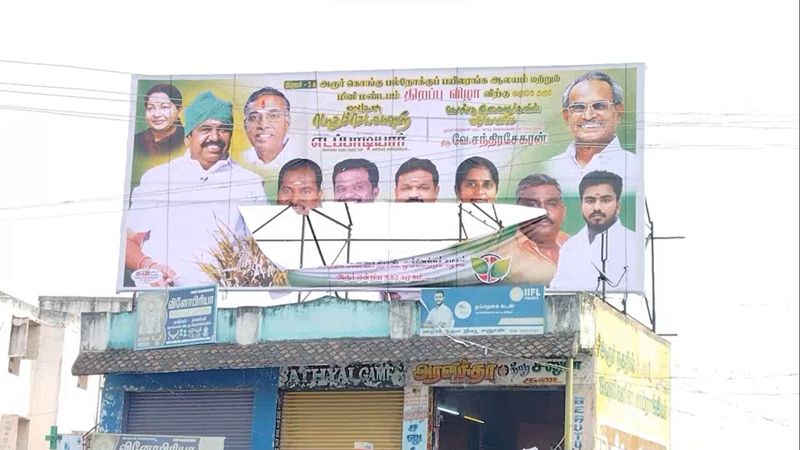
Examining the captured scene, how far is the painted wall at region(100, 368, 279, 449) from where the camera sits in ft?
82.6

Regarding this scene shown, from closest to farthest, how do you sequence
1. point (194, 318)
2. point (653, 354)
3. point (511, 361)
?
point (511, 361) < point (194, 318) < point (653, 354)

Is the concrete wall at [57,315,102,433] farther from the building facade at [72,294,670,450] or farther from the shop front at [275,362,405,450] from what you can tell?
the shop front at [275,362,405,450]

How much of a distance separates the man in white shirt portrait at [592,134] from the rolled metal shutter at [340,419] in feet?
17.9

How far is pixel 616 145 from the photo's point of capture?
85.7 feet

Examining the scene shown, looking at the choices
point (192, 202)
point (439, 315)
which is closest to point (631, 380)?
point (439, 315)

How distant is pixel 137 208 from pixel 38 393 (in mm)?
8301

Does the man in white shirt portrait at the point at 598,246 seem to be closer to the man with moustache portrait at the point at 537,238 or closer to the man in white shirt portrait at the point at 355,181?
the man with moustache portrait at the point at 537,238

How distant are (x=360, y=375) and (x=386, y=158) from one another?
15.1ft

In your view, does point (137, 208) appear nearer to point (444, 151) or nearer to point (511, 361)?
point (444, 151)

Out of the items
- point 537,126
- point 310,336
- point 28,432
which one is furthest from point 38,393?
point 537,126

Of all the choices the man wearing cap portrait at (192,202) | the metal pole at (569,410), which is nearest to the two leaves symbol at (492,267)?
the metal pole at (569,410)

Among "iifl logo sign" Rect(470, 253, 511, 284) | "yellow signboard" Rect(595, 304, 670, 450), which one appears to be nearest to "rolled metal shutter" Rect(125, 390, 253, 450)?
"iifl logo sign" Rect(470, 253, 511, 284)

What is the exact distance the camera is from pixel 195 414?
2609 cm

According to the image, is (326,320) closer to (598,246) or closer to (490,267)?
(490,267)
